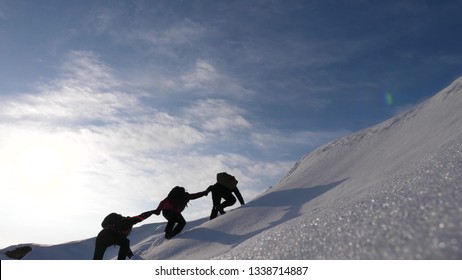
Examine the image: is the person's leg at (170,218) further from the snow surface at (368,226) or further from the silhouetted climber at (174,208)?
the snow surface at (368,226)

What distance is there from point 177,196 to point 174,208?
0.97ft

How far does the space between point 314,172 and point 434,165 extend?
6.92 m

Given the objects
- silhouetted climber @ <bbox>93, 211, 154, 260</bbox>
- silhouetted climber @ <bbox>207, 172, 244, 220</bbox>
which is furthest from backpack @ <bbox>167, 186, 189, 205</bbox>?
silhouetted climber @ <bbox>93, 211, 154, 260</bbox>

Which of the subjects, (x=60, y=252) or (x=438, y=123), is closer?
(x=438, y=123)

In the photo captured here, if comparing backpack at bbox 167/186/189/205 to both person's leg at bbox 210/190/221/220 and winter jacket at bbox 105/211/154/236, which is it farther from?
winter jacket at bbox 105/211/154/236

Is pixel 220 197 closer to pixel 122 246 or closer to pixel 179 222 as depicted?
pixel 179 222

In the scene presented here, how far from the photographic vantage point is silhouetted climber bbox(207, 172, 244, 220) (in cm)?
941

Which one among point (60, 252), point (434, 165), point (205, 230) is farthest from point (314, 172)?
point (60, 252)

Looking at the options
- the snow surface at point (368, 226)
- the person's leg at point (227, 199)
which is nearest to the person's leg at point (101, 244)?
the snow surface at point (368, 226)

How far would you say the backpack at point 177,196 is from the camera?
8242 mm
